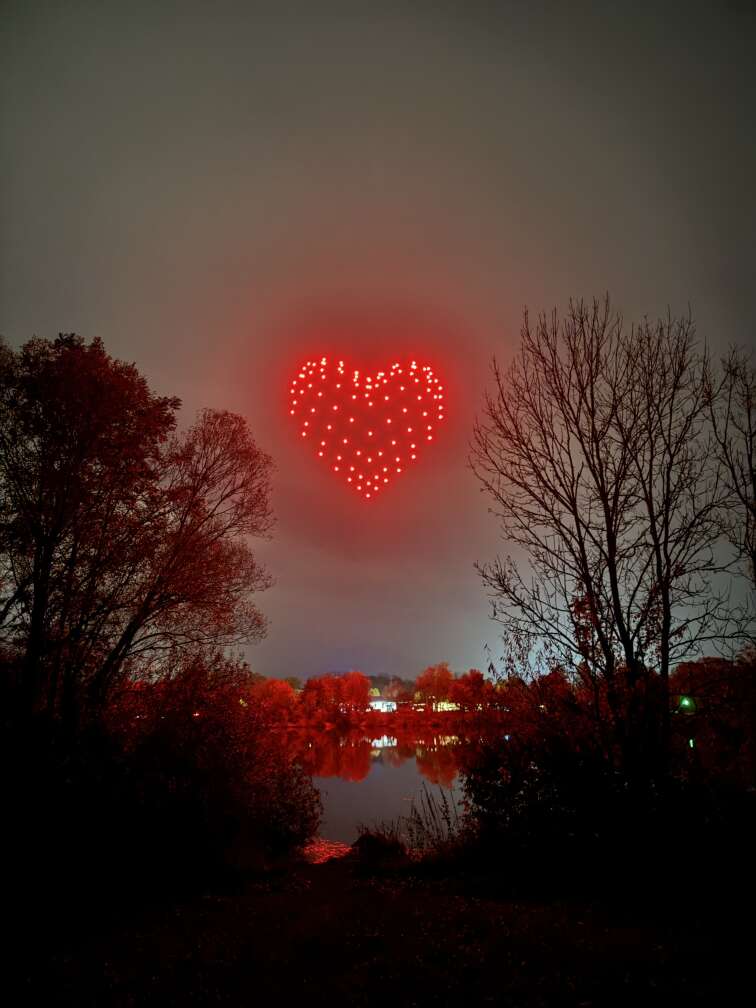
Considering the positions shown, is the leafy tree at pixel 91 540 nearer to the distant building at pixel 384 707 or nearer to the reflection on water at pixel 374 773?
the reflection on water at pixel 374 773

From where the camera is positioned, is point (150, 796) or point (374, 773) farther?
point (374, 773)

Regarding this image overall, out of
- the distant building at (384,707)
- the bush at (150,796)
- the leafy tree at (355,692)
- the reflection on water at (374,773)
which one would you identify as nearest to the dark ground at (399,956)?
the bush at (150,796)

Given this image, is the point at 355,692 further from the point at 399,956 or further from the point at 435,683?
the point at 399,956

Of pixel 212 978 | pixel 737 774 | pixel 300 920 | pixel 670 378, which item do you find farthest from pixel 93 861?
pixel 670 378

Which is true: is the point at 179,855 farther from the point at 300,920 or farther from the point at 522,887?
the point at 522,887

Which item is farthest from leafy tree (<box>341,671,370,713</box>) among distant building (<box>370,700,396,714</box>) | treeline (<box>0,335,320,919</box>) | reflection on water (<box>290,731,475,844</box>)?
treeline (<box>0,335,320,919</box>)

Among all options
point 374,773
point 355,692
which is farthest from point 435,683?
point 374,773
